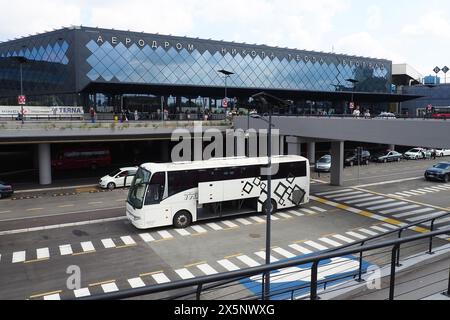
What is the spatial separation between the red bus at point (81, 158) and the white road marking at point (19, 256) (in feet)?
86.1

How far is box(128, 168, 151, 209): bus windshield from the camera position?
856 inches

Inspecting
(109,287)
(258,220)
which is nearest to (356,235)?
(258,220)

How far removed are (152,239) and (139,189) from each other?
2860mm

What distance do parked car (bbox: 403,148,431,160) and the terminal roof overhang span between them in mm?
18894

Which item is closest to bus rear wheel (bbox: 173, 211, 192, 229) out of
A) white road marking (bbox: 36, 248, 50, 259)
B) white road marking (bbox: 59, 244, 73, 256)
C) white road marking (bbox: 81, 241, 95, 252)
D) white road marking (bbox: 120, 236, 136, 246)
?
white road marking (bbox: 120, 236, 136, 246)

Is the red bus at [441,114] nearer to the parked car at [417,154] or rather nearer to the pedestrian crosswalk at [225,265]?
the pedestrian crosswalk at [225,265]

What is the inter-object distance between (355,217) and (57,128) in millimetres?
25635

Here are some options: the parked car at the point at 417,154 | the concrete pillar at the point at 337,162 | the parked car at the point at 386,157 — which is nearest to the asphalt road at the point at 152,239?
the concrete pillar at the point at 337,162

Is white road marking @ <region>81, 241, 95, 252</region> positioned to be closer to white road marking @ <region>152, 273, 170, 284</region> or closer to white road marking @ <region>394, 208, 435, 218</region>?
white road marking @ <region>152, 273, 170, 284</region>

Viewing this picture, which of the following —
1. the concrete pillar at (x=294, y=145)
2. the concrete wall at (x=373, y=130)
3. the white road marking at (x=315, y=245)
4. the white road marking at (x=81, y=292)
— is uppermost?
the concrete wall at (x=373, y=130)

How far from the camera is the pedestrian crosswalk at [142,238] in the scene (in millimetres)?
18719
